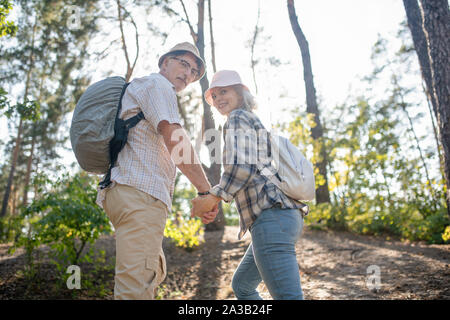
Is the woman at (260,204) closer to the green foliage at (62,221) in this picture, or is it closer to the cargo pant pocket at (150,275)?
the cargo pant pocket at (150,275)

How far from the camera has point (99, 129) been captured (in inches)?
66.1

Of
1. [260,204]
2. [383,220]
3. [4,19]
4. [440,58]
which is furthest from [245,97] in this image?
[383,220]

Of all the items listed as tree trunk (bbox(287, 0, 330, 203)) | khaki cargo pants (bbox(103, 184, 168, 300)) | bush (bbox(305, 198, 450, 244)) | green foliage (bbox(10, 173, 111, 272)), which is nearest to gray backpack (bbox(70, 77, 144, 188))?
khaki cargo pants (bbox(103, 184, 168, 300))

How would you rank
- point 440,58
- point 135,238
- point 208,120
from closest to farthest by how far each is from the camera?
1. point 135,238
2. point 440,58
3. point 208,120

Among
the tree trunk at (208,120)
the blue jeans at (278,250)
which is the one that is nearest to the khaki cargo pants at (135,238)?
the blue jeans at (278,250)

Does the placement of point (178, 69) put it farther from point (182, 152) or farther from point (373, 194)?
point (373, 194)

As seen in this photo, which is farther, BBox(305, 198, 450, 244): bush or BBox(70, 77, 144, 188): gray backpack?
BBox(305, 198, 450, 244): bush

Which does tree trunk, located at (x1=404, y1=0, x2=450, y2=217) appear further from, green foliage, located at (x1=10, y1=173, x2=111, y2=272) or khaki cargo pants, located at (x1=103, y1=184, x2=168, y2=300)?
green foliage, located at (x1=10, y1=173, x2=111, y2=272)

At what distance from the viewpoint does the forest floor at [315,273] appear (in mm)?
3744

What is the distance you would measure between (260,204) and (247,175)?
0.16 meters

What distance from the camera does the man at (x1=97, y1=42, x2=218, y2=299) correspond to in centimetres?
154

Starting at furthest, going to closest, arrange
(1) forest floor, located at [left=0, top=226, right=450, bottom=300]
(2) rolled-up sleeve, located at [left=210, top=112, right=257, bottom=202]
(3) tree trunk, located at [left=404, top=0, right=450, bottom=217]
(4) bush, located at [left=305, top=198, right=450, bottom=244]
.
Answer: (4) bush, located at [left=305, top=198, right=450, bottom=244] < (3) tree trunk, located at [left=404, top=0, right=450, bottom=217] < (1) forest floor, located at [left=0, top=226, right=450, bottom=300] < (2) rolled-up sleeve, located at [left=210, top=112, right=257, bottom=202]

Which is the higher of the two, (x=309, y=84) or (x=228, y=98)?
(x=309, y=84)
